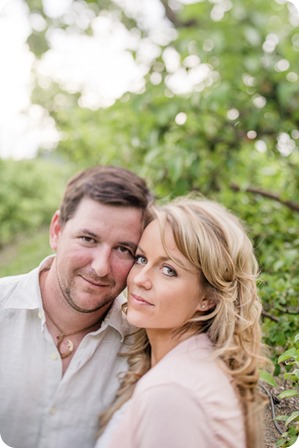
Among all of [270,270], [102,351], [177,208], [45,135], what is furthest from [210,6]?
[45,135]

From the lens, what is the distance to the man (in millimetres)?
1561

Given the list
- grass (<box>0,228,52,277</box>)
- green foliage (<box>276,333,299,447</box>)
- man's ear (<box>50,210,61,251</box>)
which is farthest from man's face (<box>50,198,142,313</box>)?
grass (<box>0,228,52,277</box>)

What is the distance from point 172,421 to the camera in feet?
3.84

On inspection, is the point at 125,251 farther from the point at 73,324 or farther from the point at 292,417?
the point at 292,417

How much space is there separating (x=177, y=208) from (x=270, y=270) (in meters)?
1.17

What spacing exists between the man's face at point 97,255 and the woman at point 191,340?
0.08 meters

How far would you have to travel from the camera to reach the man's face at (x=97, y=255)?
1.65 m

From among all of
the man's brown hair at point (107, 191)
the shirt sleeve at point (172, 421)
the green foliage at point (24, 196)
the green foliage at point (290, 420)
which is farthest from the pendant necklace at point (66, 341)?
the green foliage at point (24, 196)

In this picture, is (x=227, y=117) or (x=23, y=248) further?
(x=23, y=248)

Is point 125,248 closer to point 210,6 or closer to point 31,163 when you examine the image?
point 210,6

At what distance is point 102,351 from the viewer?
1.66m

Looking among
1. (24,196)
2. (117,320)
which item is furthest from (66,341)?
(24,196)

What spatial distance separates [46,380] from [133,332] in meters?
0.29

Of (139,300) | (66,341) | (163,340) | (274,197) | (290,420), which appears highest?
(139,300)
